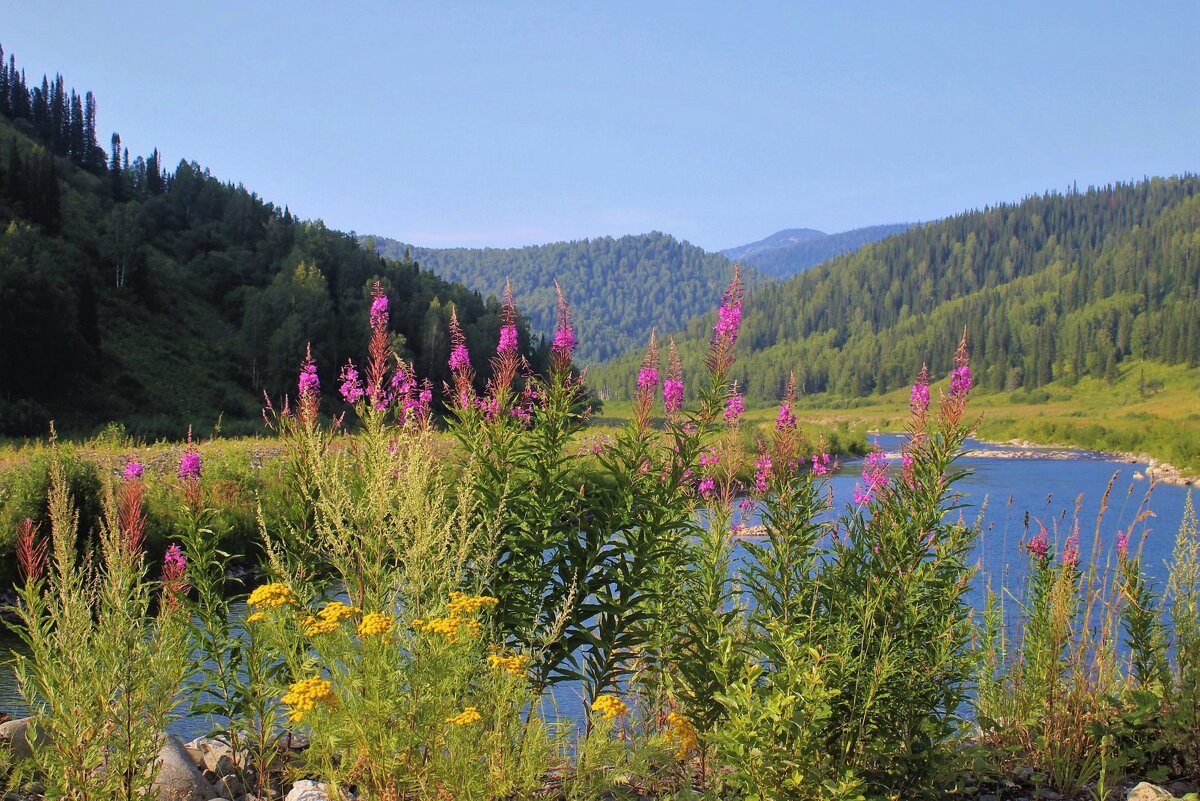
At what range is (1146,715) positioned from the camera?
6137mm

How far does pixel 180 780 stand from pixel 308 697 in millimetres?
2227

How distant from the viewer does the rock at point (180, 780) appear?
5.18 m

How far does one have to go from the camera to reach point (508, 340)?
22.6 ft

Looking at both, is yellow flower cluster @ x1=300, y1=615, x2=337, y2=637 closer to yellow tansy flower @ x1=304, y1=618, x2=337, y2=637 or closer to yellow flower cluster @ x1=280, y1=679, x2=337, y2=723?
yellow tansy flower @ x1=304, y1=618, x2=337, y2=637

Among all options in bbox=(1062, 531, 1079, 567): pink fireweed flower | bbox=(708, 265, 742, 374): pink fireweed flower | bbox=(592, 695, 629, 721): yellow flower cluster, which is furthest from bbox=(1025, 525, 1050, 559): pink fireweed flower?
bbox=(592, 695, 629, 721): yellow flower cluster

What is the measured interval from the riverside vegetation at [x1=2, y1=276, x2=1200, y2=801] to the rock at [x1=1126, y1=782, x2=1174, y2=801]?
0.37m

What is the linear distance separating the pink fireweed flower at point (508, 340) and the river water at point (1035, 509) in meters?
2.28

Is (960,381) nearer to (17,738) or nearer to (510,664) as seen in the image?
(510,664)

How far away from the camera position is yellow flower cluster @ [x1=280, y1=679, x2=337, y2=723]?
146 inches

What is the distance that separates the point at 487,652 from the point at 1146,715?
4.76m

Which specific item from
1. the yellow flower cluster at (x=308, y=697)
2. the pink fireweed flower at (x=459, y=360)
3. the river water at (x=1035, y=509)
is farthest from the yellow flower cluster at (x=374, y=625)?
the pink fireweed flower at (x=459, y=360)

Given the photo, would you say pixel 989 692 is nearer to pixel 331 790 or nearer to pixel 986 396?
pixel 331 790

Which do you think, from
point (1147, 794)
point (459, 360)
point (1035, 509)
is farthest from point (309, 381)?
point (1035, 509)

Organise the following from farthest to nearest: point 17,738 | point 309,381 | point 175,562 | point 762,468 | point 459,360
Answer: point 309,381 → point 459,360 → point 762,468 → point 175,562 → point 17,738
